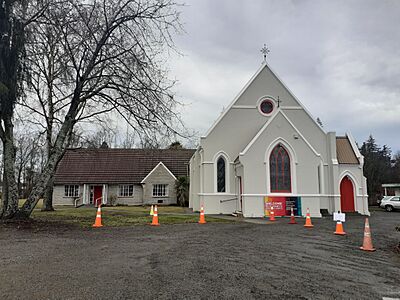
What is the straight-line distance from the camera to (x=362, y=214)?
21734 millimetres

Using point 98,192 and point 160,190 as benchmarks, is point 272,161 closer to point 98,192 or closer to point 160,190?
point 160,190

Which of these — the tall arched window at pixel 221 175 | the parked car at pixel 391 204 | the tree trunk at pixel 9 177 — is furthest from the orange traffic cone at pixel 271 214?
the parked car at pixel 391 204

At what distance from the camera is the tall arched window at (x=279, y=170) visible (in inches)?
732

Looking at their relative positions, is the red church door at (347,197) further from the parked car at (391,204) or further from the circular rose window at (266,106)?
the parked car at (391,204)

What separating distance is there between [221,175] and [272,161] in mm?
3920

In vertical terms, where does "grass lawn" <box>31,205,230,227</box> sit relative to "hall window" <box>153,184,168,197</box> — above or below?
below

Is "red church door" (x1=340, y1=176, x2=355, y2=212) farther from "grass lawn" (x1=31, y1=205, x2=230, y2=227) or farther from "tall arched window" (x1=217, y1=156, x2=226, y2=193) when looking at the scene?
"grass lawn" (x1=31, y1=205, x2=230, y2=227)

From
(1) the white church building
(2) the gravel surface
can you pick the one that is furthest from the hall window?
(2) the gravel surface

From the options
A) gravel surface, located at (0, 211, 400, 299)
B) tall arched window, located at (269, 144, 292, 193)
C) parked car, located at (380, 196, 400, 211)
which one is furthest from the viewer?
parked car, located at (380, 196, 400, 211)

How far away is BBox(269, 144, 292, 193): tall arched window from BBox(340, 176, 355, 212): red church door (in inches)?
239

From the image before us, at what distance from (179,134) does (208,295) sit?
8863mm

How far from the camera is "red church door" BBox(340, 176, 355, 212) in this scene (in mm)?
22094

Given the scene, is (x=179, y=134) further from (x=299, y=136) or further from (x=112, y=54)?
(x=299, y=136)

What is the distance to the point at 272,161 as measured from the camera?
1880cm
